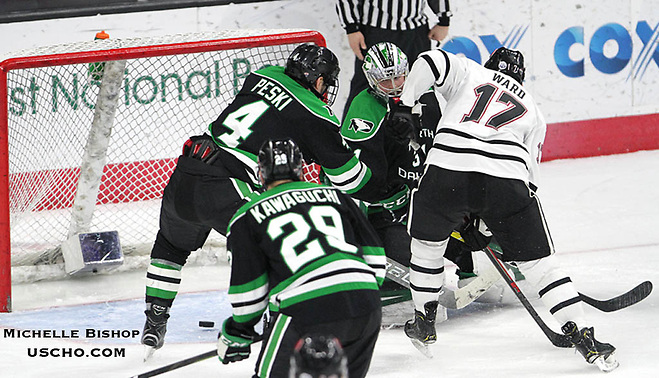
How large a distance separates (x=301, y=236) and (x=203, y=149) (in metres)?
1.21

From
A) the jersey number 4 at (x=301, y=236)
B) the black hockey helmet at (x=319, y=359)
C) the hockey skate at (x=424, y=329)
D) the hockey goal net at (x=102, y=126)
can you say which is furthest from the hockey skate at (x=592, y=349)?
the hockey goal net at (x=102, y=126)

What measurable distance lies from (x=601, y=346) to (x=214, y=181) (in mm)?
1371

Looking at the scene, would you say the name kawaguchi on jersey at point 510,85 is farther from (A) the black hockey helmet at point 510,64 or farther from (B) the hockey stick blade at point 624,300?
(B) the hockey stick blade at point 624,300

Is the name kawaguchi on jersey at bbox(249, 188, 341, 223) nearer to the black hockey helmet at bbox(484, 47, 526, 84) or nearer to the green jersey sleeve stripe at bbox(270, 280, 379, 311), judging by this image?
Result: the green jersey sleeve stripe at bbox(270, 280, 379, 311)

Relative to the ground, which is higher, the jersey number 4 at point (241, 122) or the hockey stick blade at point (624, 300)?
the jersey number 4 at point (241, 122)

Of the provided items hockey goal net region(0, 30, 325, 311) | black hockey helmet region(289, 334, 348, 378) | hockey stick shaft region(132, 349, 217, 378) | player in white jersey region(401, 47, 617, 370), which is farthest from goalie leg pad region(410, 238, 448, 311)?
black hockey helmet region(289, 334, 348, 378)

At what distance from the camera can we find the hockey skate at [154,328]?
3.65 meters

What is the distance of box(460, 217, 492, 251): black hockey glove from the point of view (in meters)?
3.78

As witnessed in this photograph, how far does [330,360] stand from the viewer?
Result: 1832 mm

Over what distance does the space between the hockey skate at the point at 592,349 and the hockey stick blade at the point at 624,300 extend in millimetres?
514

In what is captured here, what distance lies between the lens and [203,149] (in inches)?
140

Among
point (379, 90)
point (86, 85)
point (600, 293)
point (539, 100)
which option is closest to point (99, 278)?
point (86, 85)

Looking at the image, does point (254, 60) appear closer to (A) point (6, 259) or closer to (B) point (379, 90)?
(B) point (379, 90)

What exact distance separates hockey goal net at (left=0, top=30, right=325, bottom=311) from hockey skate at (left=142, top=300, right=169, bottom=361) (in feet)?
2.90
